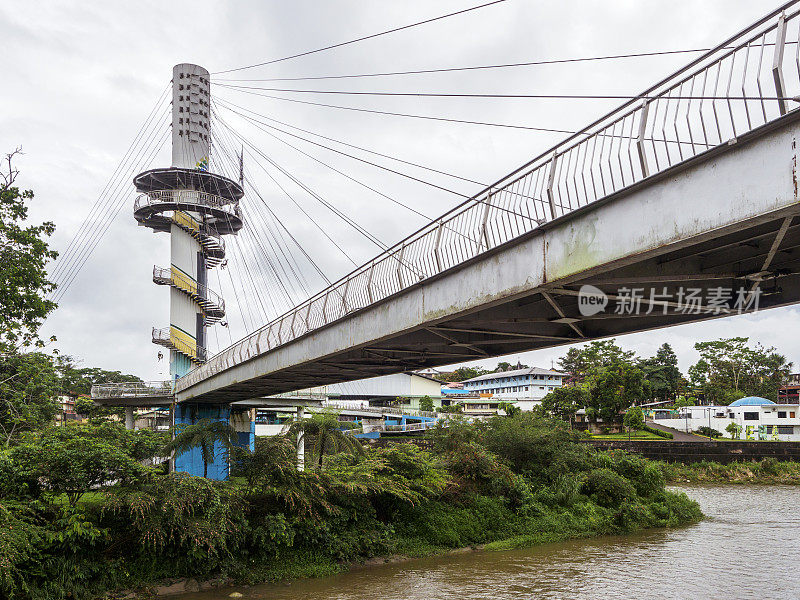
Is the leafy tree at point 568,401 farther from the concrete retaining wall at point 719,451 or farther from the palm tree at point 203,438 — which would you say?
the palm tree at point 203,438

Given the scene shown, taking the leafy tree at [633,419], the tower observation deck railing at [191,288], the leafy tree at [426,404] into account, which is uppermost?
the tower observation deck railing at [191,288]

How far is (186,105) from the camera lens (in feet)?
140

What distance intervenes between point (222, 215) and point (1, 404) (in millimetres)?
23867

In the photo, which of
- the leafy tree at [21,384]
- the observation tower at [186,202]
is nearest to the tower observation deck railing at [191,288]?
the observation tower at [186,202]

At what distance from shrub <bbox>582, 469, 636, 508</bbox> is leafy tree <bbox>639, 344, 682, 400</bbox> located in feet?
157

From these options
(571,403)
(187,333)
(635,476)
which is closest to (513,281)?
(635,476)

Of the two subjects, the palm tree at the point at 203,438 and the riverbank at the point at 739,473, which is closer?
the palm tree at the point at 203,438

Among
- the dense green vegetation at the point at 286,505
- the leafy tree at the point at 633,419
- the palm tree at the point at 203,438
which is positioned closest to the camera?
the dense green vegetation at the point at 286,505

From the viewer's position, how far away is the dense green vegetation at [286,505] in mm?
13391

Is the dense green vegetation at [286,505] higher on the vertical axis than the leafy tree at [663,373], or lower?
lower

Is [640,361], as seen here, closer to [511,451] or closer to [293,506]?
[511,451]

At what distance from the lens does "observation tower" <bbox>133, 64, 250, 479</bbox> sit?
42219mm

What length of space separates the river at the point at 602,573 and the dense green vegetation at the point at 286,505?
0.84 metres

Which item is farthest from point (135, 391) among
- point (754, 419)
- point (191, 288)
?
point (754, 419)
